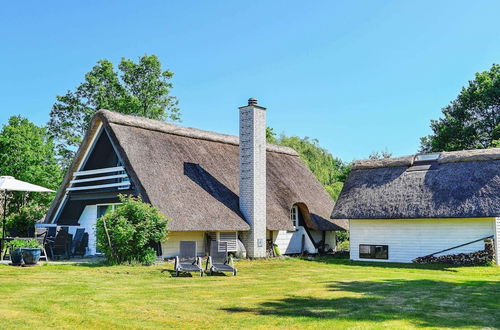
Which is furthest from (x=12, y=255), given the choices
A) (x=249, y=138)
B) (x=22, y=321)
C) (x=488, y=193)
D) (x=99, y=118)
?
(x=488, y=193)

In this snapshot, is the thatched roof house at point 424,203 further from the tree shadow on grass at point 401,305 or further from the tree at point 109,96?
the tree at point 109,96

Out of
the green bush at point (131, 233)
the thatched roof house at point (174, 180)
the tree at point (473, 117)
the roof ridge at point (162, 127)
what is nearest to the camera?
the green bush at point (131, 233)

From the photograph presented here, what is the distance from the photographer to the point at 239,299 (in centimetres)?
952

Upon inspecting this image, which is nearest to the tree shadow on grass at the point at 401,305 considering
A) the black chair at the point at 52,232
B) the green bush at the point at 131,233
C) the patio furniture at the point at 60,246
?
the green bush at the point at 131,233

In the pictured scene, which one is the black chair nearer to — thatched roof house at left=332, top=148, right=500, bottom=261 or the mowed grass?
the mowed grass

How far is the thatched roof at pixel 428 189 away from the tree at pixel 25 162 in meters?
17.7

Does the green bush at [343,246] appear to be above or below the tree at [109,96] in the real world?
below

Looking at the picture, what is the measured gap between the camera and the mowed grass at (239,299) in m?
7.57

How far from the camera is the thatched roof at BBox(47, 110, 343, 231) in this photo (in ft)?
58.6

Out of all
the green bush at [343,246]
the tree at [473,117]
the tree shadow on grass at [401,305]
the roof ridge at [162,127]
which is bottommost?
the tree shadow on grass at [401,305]

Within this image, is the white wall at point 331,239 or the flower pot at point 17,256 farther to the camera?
the white wall at point 331,239

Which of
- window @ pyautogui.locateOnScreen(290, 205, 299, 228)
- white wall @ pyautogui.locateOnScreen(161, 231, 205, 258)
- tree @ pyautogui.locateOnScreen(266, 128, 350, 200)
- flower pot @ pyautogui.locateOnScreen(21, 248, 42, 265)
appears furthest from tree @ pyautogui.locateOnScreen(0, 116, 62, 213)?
tree @ pyautogui.locateOnScreen(266, 128, 350, 200)

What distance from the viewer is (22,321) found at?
7320mm

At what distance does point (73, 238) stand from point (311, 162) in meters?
21.4
